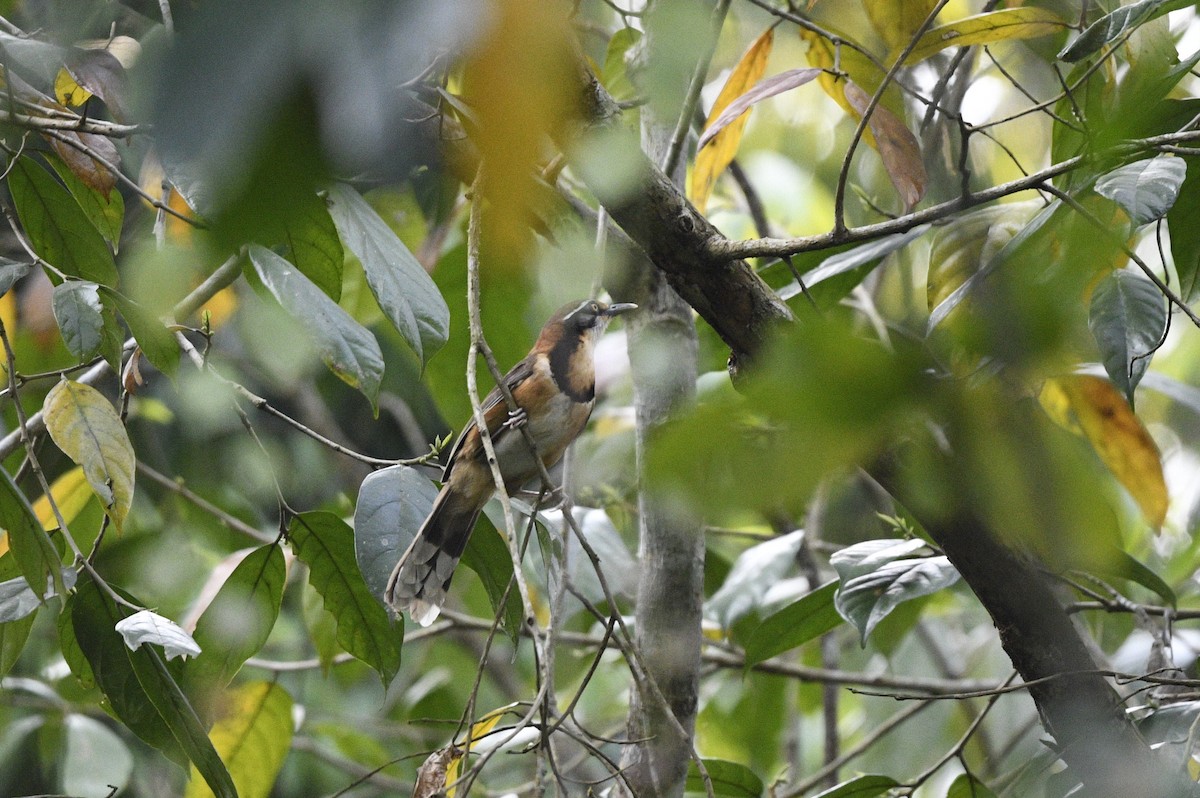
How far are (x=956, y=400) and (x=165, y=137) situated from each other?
1.05 feet

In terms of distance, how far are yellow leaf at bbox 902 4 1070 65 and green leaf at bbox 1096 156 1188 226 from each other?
1.15ft

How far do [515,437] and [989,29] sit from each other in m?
1.46

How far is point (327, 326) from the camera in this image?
137cm

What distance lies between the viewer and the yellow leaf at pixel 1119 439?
6.70 ft

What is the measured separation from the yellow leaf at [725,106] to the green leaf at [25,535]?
1.31m

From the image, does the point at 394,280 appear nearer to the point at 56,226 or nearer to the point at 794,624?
the point at 56,226

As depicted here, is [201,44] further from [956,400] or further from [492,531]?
[492,531]

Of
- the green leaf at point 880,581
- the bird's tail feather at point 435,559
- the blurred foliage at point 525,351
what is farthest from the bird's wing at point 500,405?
the green leaf at point 880,581

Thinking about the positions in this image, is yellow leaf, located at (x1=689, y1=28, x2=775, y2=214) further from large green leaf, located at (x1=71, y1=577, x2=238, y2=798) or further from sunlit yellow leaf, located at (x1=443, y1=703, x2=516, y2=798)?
large green leaf, located at (x1=71, y1=577, x2=238, y2=798)

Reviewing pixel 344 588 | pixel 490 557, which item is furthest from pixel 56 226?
pixel 490 557

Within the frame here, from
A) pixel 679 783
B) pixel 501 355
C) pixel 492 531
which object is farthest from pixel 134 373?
pixel 679 783

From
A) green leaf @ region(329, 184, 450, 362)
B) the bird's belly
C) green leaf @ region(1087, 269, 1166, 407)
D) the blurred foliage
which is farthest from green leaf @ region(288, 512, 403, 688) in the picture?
green leaf @ region(1087, 269, 1166, 407)

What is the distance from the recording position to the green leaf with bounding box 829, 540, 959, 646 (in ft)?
5.29

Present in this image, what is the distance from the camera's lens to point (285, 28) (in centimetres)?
31
